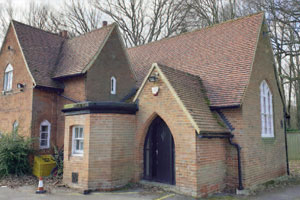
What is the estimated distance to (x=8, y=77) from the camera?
16.3 m

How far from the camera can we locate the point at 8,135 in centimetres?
1280

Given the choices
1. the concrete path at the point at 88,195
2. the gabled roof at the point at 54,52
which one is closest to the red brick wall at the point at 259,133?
the concrete path at the point at 88,195

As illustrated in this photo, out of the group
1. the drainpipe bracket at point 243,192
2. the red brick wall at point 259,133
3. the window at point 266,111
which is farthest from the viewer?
the window at point 266,111

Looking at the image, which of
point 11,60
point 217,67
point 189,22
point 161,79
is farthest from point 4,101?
point 189,22

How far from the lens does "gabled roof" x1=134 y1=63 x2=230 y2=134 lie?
9.13 m

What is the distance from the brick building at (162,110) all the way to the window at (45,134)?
2.1 inches

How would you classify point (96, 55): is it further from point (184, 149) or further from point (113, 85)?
point (184, 149)

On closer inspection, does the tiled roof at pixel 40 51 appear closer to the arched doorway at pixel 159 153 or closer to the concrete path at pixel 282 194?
the arched doorway at pixel 159 153

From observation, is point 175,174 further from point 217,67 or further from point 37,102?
point 37,102

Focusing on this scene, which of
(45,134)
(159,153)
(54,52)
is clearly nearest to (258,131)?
(159,153)

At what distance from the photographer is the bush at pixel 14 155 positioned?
12.1 m

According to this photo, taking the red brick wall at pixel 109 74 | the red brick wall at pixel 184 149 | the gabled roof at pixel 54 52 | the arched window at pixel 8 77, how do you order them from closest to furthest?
the red brick wall at pixel 184 149 → the red brick wall at pixel 109 74 → the gabled roof at pixel 54 52 → the arched window at pixel 8 77

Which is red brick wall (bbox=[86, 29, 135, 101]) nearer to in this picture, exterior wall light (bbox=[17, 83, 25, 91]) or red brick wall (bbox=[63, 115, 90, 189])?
red brick wall (bbox=[63, 115, 90, 189])

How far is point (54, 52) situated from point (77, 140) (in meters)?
8.17
